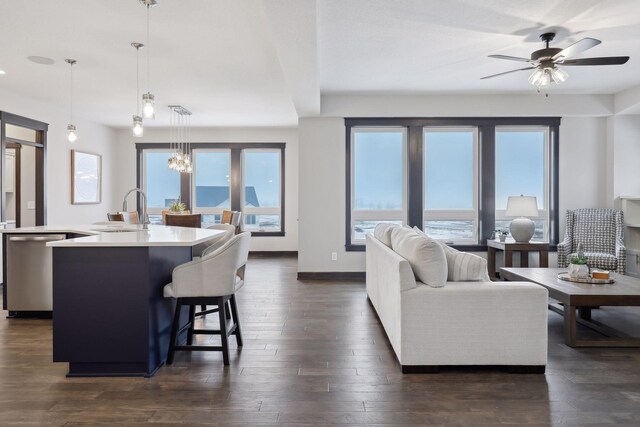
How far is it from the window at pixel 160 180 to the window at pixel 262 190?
4.70ft

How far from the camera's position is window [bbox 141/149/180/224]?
8.99 meters

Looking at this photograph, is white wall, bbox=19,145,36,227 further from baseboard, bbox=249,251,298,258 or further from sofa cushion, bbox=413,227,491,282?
sofa cushion, bbox=413,227,491,282

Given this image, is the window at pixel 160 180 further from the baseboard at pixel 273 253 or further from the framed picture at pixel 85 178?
the baseboard at pixel 273 253

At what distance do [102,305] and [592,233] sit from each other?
5987mm

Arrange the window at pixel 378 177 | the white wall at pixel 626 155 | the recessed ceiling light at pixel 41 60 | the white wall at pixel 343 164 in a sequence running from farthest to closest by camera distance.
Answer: the window at pixel 378 177
the white wall at pixel 343 164
the white wall at pixel 626 155
the recessed ceiling light at pixel 41 60

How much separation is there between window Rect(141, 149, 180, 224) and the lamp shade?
20.8ft

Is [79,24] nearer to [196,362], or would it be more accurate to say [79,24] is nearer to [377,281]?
[196,362]

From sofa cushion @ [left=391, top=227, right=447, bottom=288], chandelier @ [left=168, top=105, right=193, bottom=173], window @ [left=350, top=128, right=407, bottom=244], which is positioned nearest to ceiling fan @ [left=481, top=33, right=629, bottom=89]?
sofa cushion @ [left=391, top=227, right=447, bottom=288]

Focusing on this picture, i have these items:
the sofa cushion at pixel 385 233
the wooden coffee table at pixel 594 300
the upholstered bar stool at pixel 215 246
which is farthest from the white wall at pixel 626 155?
the upholstered bar stool at pixel 215 246

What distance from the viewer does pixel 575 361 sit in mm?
2980

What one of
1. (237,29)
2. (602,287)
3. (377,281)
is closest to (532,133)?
(602,287)

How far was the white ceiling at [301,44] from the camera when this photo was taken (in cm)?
332

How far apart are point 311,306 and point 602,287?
263 centimetres

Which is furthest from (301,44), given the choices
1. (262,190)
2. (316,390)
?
(262,190)
